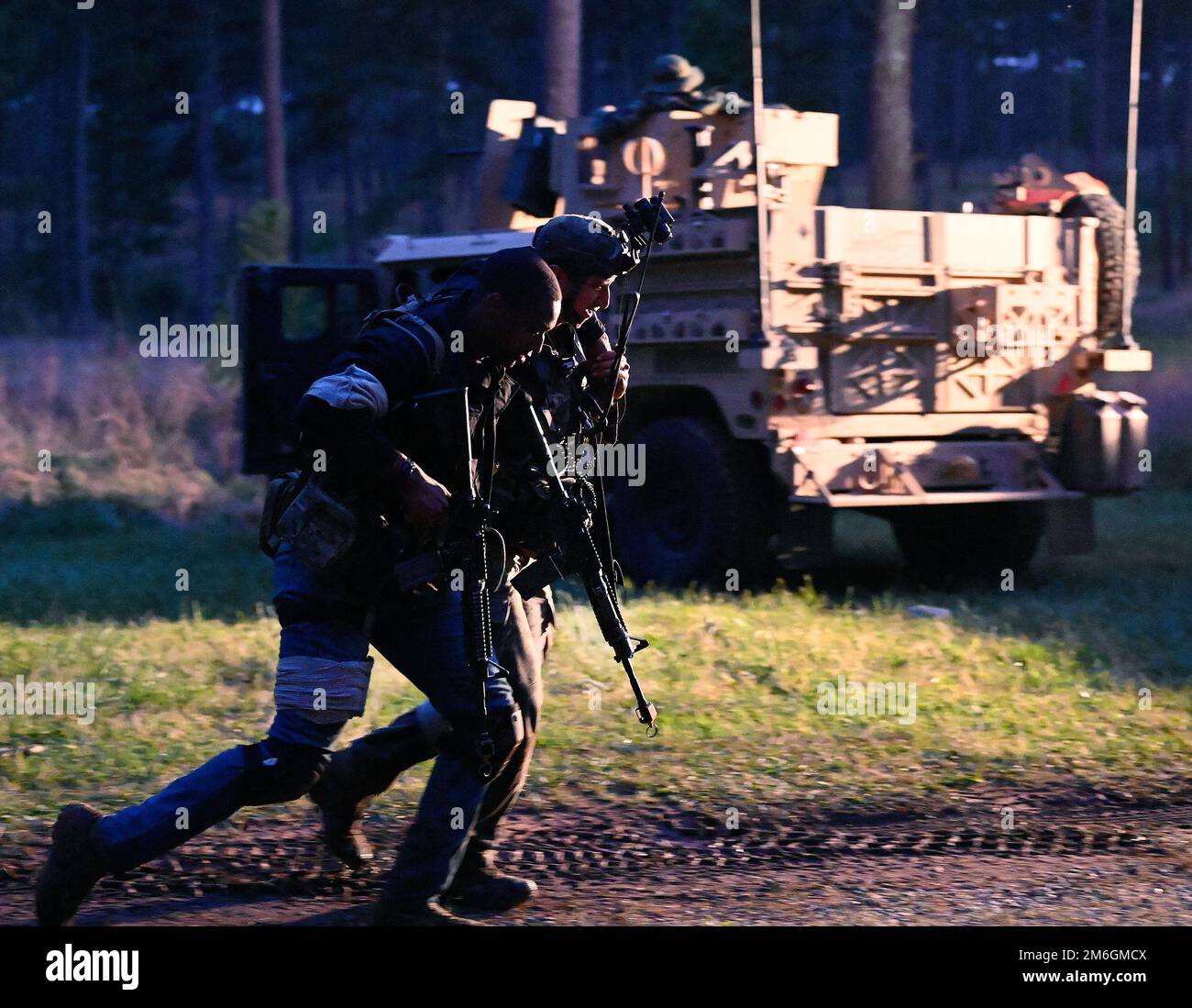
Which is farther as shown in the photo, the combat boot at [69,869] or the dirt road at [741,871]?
the dirt road at [741,871]

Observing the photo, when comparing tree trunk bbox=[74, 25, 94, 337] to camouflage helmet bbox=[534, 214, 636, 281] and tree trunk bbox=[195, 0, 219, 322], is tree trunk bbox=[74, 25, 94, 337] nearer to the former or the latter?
tree trunk bbox=[195, 0, 219, 322]

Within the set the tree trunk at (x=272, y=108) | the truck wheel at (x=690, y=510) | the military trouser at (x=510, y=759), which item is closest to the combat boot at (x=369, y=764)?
the military trouser at (x=510, y=759)

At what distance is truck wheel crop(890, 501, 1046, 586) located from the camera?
36.8 feet

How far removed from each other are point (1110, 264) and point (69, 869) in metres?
8.47

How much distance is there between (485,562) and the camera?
4.43 m

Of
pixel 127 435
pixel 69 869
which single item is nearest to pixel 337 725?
pixel 69 869

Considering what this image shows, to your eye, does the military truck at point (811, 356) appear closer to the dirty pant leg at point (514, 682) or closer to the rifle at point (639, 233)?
the rifle at point (639, 233)

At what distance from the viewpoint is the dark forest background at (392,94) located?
34.9 meters

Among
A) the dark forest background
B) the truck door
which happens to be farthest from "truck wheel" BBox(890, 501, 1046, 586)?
the dark forest background

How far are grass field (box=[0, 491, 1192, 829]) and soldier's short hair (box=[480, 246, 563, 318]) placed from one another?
2356 millimetres

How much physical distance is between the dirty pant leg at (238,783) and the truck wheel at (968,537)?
739cm

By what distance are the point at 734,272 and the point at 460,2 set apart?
2627 cm
